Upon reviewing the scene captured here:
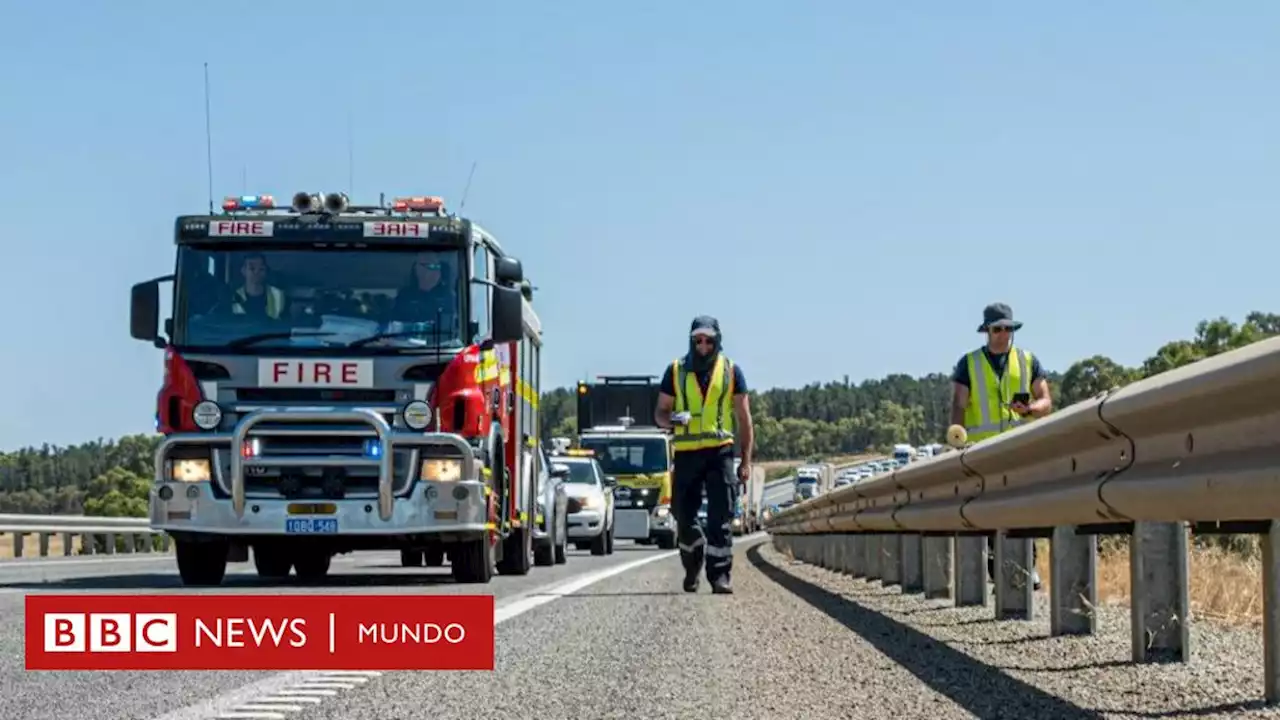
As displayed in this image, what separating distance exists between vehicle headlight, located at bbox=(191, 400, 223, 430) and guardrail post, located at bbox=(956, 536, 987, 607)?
5516 mm

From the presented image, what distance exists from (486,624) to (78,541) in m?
22.4

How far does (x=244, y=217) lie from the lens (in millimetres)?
14844

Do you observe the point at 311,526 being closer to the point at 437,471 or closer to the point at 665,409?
the point at 437,471

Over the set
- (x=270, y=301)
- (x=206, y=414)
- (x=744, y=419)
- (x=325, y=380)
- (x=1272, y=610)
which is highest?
(x=270, y=301)

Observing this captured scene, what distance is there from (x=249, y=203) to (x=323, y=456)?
227cm

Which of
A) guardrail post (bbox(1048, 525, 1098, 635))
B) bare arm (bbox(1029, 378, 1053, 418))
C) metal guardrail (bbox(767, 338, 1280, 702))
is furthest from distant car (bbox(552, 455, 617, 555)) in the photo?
guardrail post (bbox(1048, 525, 1098, 635))

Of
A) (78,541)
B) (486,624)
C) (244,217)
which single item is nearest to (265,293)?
(244,217)

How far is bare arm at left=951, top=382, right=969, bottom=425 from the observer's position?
1218 centimetres

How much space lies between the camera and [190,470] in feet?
46.5

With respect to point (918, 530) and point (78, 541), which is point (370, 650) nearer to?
point (918, 530)

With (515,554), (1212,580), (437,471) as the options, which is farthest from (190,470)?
(1212,580)

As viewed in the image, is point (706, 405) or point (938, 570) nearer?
point (938, 570)

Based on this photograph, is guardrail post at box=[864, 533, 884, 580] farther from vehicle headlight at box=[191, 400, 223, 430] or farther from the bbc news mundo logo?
the bbc news mundo logo

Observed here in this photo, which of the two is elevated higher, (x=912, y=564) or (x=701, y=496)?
(x=701, y=496)
